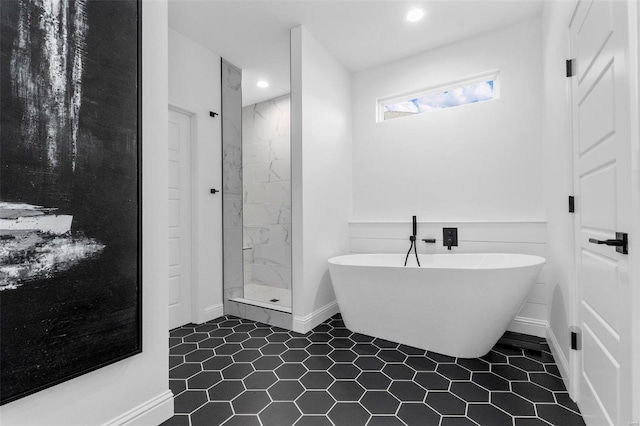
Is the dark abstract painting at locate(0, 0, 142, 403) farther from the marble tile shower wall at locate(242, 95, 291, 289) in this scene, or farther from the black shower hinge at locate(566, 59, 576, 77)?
the marble tile shower wall at locate(242, 95, 291, 289)

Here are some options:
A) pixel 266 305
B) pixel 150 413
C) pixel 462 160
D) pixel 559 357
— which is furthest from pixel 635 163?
pixel 266 305

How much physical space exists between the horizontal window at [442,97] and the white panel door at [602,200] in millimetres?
1284

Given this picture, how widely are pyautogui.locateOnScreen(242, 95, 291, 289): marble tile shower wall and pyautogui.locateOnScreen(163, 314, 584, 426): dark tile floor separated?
1.70 m

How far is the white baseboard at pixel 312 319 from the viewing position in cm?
269

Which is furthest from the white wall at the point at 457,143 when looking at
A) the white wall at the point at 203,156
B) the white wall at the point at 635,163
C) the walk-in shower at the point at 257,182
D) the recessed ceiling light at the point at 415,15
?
the white wall at the point at 635,163

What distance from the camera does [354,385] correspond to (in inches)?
72.1

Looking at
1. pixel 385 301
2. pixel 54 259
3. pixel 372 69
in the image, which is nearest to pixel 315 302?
pixel 385 301

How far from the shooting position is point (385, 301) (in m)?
2.40

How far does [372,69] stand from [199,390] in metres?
3.43

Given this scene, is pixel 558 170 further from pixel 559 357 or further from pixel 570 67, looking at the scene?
pixel 559 357

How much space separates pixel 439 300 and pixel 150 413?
1.82 m

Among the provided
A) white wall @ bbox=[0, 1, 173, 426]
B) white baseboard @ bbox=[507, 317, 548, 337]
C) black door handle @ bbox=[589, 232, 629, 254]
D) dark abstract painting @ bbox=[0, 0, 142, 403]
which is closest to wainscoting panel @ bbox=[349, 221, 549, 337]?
white baseboard @ bbox=[507, 317, 548, 337]

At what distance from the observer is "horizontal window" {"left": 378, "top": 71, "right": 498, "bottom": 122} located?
2971mm

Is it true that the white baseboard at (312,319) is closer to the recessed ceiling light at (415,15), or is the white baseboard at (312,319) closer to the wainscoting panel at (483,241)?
the wainscoting panel at (483,241)
